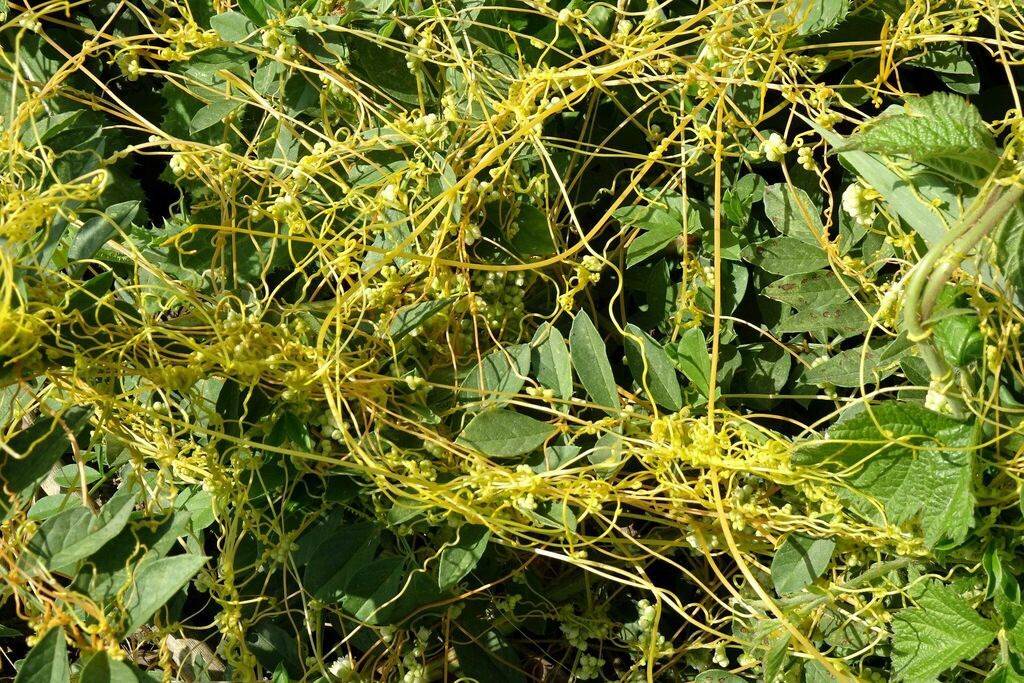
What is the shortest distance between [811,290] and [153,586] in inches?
31.2

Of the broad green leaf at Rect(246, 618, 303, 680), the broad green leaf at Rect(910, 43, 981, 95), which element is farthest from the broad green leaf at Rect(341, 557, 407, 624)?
the broad green leaf at Rect(910, 43, 981, 95)

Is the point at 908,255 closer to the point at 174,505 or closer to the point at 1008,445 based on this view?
the point at 1008,445

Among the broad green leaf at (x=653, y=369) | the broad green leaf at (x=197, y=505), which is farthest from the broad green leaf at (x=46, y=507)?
the broad green leaf at (x=653, y=369)

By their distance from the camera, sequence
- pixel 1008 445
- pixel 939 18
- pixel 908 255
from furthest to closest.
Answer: pixel 939 18, pixel 908 255, pixel 1008 445

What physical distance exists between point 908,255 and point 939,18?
1.13 ft

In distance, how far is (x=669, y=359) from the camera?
112cm

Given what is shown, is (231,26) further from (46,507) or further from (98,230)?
(46,507)

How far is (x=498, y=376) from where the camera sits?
1.14m

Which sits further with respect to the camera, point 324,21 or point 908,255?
point 324,21

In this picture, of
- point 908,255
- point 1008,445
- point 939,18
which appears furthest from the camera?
point 939,18

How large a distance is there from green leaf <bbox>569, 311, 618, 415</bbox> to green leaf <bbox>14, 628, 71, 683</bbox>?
1.93ft

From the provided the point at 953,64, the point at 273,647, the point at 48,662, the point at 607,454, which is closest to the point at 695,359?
the point at 607,454

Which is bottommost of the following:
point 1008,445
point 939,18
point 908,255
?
point 1008,445

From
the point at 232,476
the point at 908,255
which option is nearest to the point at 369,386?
the point at 232,476
